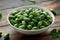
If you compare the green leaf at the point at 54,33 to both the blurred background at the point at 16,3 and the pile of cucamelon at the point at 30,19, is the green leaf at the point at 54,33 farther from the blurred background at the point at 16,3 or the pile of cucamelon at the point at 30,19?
the blurred background at the point at 16,3

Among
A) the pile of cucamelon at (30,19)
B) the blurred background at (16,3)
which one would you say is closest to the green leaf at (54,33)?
the pile of cucamelon at (30,19)

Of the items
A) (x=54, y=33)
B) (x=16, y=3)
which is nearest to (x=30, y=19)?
(x=54, y=33)

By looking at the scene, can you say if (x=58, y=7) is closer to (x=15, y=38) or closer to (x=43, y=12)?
(x=43, y=12)

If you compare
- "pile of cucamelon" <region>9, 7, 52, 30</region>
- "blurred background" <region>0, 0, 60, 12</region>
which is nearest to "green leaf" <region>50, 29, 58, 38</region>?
"pile of cucamelon" <region>9, 7, 52, 30</region>

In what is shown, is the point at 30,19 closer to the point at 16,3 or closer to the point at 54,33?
the point at 54,33

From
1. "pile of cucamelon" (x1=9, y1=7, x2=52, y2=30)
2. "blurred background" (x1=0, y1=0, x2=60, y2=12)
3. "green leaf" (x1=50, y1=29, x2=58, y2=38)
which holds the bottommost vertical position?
"green leaf" (x1=50, y1=29, x2=58, y2=38)

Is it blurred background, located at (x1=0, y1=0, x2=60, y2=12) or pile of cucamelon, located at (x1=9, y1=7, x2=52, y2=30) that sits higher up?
blurred background, located at (x1=0, y1=0, x2=60, y2=12)

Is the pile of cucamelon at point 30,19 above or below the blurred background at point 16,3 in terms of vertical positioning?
below

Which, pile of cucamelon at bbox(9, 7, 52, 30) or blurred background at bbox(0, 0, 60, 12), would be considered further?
blurred background at bbox(0, 0, 60, 12)

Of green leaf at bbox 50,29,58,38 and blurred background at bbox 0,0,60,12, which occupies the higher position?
blurred background at bbox 0,0,60,12

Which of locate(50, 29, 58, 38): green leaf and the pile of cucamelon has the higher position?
the pile of cucamelon

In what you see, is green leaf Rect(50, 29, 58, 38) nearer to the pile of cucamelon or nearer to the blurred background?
the pile of cucamelon
